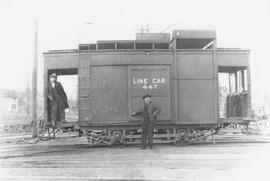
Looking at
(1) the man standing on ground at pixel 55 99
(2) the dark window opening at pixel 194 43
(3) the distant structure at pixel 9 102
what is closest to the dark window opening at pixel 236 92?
(2) the dark window opening at pixel 194 43

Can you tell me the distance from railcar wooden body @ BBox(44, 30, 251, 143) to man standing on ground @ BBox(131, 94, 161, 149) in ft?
1.12

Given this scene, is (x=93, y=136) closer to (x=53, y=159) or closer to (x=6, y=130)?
(x=53, y=159)

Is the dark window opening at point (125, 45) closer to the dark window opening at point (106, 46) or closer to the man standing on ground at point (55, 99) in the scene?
the dark window opening at point (106, 46)

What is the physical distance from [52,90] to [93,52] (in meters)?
1.98

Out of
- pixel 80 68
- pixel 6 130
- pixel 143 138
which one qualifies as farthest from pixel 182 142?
pixel 6 130

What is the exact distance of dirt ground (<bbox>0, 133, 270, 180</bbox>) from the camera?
22.3ft

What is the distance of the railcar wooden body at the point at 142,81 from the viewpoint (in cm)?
1143

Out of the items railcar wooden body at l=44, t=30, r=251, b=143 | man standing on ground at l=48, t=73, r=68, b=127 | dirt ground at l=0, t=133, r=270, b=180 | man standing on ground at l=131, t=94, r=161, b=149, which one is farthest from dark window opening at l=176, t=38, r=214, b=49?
man standing on ground at l=48, t=73, r=68, b=127

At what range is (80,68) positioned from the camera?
11.6 meters

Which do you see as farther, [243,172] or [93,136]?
[93,136]

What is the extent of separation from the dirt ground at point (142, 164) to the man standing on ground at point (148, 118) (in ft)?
1.44

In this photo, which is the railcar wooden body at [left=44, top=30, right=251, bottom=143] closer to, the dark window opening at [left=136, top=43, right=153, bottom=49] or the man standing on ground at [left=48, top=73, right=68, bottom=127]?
the dark window opening at [left=136, top=43, right=153, bottom=49]

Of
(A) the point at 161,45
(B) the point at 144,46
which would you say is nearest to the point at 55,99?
(B) the point at 144,46

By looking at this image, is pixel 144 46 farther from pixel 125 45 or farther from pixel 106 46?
pixel 106 46
